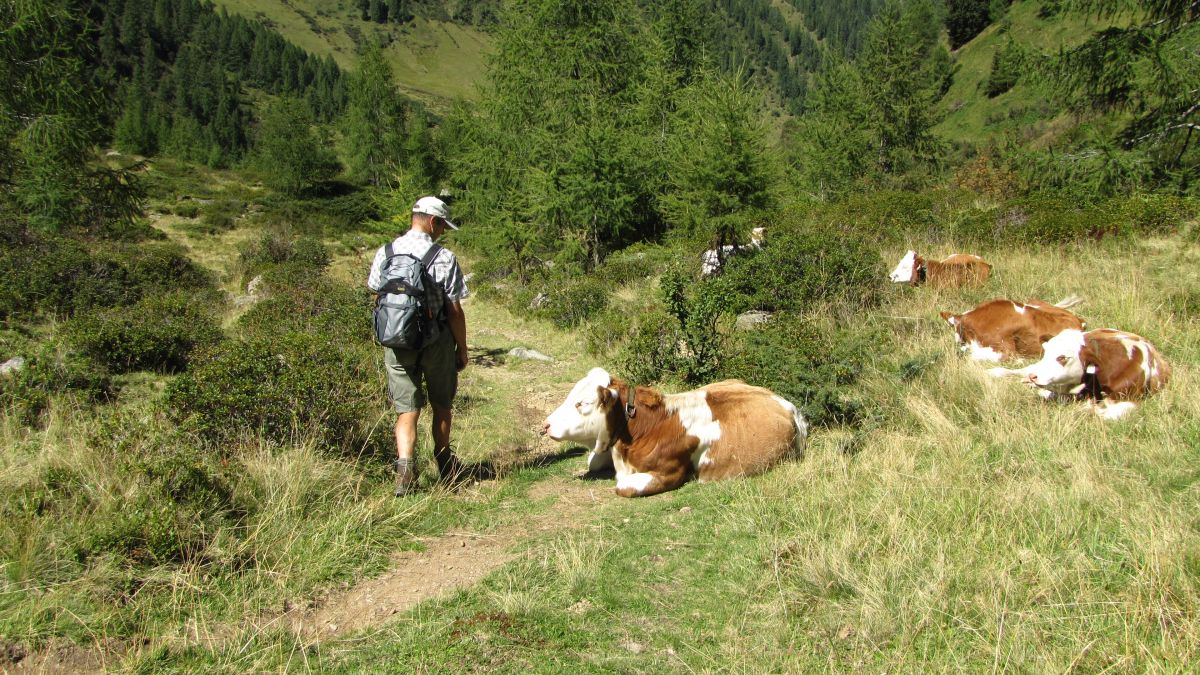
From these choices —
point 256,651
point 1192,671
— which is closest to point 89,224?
point 256,651

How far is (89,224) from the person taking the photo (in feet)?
58.8

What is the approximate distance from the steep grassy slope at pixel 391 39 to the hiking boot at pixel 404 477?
420 ft

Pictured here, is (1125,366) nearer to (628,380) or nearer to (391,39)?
(628,380)

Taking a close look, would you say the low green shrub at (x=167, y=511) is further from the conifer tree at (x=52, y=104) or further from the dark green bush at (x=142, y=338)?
the conifer tree at (x=52, y=104)

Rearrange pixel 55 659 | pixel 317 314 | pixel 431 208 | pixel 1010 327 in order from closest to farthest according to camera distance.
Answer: pixel 55 659
pixel 431 208
pixel 1010 327
pixel 317 314

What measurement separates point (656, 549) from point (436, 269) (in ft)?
8.02

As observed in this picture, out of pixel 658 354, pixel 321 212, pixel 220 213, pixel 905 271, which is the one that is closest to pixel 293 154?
pixel 321 212

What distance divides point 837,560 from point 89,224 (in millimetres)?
22176

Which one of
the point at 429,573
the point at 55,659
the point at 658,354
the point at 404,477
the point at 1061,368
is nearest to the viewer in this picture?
the point at 55,659

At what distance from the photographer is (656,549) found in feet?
12.0

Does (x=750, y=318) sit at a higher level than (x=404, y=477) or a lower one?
higher

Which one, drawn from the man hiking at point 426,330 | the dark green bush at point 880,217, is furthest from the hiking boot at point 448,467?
the dark green bush at point 880,217

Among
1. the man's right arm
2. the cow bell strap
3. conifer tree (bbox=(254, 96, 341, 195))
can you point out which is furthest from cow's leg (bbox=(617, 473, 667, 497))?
conifer tree (bbox=(254, 96, 341, 195))

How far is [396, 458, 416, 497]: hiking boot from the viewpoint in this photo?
14.6ft
